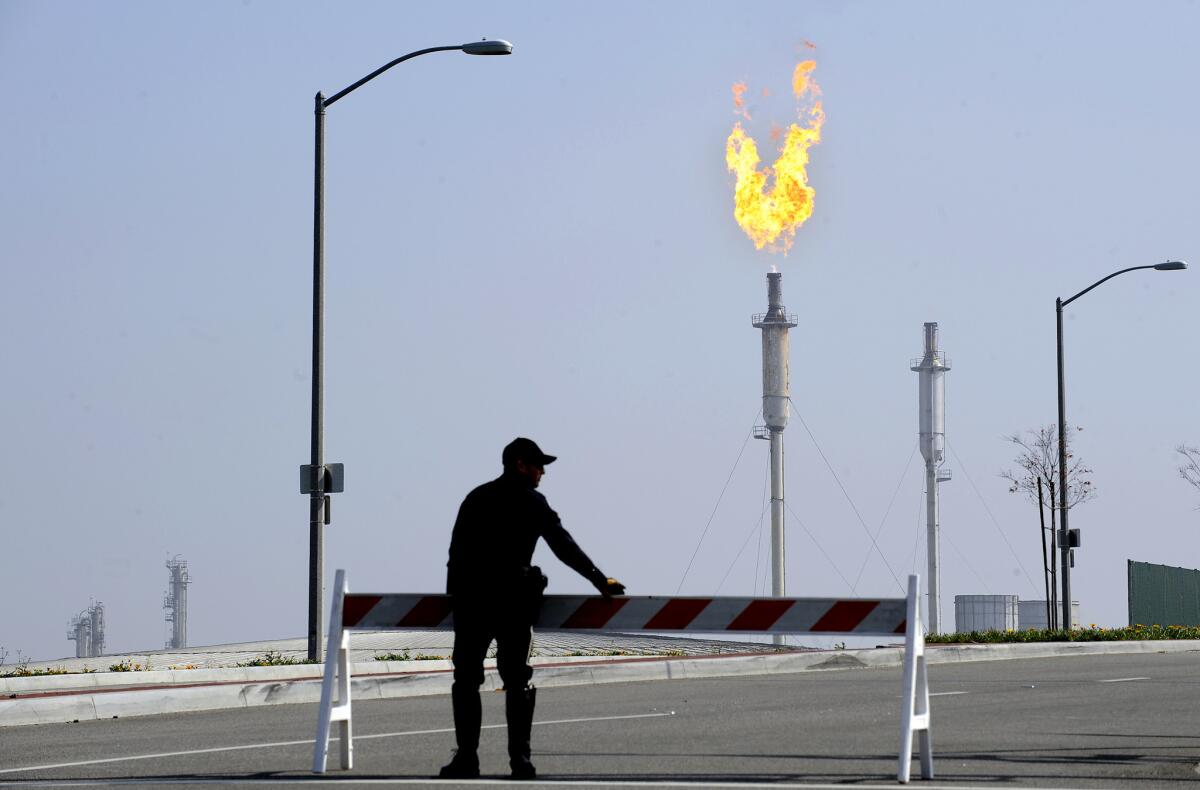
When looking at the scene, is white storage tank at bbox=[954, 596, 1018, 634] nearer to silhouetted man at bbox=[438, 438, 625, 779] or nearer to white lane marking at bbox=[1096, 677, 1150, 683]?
white lane marking at bbox=[1096, 677, 1150, 683]

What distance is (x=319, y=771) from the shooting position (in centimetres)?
1068

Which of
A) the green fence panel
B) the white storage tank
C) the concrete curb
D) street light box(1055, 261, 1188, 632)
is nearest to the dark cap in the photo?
the concrete curb

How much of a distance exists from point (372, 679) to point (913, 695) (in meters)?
8.95

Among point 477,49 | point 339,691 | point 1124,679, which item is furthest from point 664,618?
point 477,49

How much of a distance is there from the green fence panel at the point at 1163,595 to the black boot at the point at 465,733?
39.2m

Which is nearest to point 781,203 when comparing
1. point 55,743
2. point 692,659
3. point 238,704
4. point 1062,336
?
point 1062,336

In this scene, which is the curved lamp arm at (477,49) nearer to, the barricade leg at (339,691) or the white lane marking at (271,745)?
the white lane marking at (271,745)

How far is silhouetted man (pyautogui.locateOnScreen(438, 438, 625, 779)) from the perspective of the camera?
1038cm

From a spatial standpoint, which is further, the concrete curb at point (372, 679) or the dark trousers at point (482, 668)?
the concrete curb at point (372, 679)

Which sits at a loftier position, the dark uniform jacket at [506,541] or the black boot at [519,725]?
the dark uniform jacket at [506,541]

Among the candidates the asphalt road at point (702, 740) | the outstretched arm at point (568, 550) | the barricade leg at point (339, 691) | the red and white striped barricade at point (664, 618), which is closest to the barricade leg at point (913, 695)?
the red and white striped barricade at point (664, 618)

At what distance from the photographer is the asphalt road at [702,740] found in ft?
35.3

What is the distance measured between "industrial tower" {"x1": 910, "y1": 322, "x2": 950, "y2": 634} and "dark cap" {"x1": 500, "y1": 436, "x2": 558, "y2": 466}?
8325 cm

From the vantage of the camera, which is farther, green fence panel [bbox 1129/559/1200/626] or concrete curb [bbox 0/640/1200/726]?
green fence panel [bbox 1129/559/1200/626]
